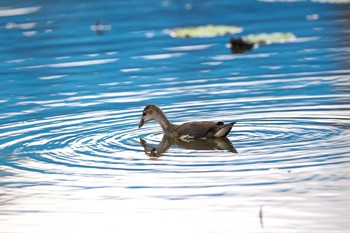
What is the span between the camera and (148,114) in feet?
43.4

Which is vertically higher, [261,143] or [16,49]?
[16,49]

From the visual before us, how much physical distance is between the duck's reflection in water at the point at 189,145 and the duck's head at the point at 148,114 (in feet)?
1.65

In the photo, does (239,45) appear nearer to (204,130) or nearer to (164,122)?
(164,122)

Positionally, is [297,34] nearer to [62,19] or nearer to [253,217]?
[62,19]

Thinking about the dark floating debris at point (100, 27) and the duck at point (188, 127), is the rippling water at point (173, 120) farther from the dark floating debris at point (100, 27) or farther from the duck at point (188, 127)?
the duck at point (188, 127)

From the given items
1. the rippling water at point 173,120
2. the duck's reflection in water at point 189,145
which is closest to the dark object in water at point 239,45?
the rippling water at point 173,120

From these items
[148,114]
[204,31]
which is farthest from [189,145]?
[204,31]

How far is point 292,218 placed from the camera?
8.65 meters

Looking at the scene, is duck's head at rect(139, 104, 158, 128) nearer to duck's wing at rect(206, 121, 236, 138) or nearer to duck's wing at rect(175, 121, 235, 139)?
duck's wing at rect(175, 121, 235, 139)

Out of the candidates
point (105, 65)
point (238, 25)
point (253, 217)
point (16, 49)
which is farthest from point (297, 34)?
point (253, 217)

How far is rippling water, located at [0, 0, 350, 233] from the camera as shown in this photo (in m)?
9.12

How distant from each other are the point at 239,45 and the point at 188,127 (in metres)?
7.32

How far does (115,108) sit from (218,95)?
158cm

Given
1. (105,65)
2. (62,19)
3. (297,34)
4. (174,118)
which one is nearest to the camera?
(174,118)
